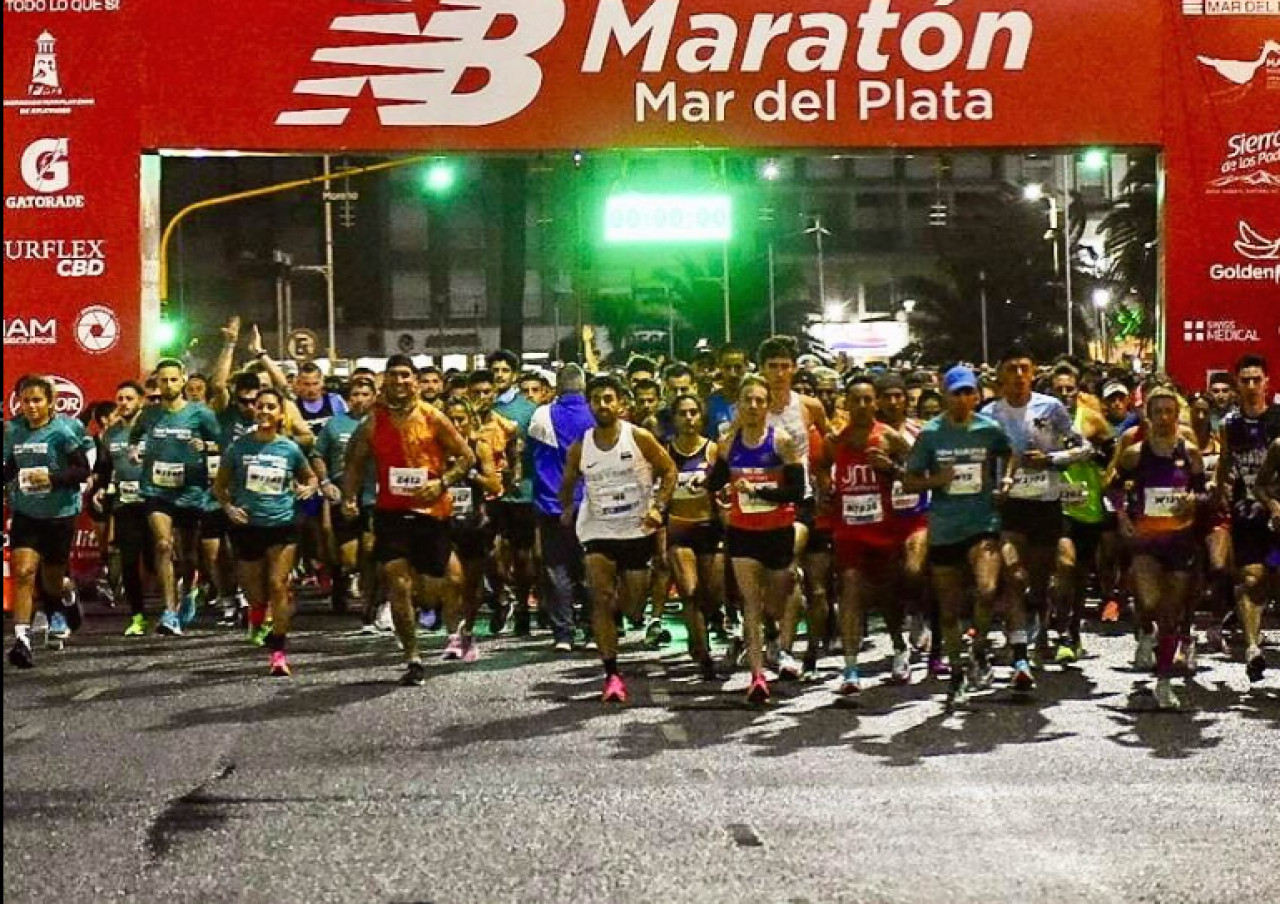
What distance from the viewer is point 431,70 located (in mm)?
18953

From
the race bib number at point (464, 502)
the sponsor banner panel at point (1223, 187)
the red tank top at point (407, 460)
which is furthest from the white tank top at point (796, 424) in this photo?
the sponsor banner panel at point (1223, 187)

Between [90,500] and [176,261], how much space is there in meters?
64.5

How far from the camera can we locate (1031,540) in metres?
14.0

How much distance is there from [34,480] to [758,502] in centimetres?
557

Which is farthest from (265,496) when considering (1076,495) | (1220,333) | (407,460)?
(1220,333)

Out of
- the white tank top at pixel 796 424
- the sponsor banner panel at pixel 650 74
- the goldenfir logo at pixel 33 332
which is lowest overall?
the white tank top at pixel 796 424

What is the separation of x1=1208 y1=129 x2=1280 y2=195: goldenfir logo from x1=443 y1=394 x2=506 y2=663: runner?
6.67m

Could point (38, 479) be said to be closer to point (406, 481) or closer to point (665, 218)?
point (406, 481)

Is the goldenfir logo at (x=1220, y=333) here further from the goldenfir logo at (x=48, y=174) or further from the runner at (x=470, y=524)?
the goldenfir logo at (x=48, y=174)

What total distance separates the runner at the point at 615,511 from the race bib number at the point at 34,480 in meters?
4.23

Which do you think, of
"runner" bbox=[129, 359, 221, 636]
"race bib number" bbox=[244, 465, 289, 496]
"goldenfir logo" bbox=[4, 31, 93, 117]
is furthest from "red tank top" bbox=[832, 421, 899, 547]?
"goldenfir logo" bbox=[4, 31, 93, 117]

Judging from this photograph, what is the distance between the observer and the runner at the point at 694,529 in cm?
1438

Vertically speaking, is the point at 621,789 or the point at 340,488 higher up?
the point at 340,488

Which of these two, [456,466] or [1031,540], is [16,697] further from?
[1031,540]
